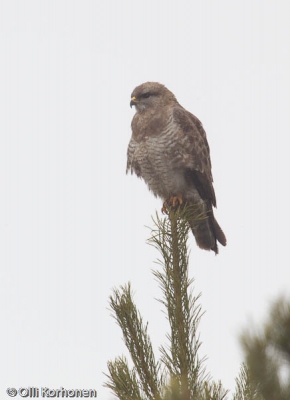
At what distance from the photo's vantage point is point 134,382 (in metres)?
3.15

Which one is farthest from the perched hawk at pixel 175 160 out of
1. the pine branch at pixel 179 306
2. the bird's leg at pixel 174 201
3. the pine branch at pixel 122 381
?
the pine branch at pixel 122 381

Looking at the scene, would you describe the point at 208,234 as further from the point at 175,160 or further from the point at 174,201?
the point at 175,160

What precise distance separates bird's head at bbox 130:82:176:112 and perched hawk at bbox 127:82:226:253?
0.03 m

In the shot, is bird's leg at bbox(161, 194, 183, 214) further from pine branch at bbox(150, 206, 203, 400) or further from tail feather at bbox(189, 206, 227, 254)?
pine branch at bbox(150, 206, 203, 400)

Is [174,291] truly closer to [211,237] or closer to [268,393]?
[268,393]

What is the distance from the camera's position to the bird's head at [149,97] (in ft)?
25.9

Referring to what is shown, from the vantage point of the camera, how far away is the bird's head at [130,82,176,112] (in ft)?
25.9

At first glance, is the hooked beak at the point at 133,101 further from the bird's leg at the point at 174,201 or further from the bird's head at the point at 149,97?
the bird's leg at the point at 174,201

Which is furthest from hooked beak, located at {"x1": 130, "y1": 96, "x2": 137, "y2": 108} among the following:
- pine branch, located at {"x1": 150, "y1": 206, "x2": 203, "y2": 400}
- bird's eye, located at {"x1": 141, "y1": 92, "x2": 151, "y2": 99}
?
pine branch, located at {"x1": 150, "y1": 206, "x2": 203, "y2": 400}

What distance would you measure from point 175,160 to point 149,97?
1.07m

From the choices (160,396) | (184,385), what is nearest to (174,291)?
(184,385)

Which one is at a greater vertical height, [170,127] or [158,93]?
[158,93]

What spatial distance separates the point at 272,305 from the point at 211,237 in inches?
206

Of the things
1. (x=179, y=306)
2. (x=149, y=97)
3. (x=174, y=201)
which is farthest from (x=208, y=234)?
(x=179, y=306)
